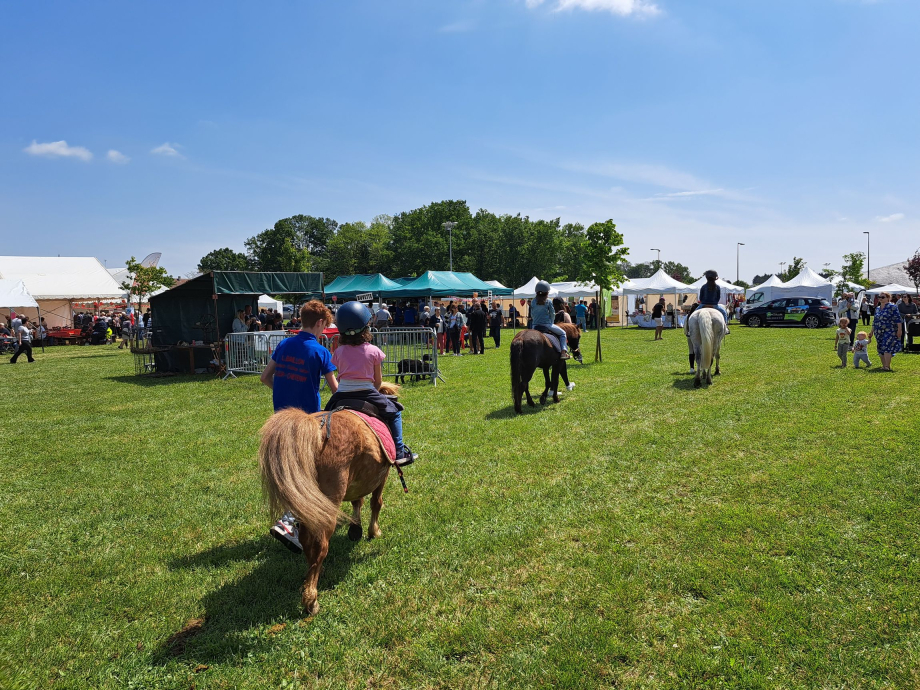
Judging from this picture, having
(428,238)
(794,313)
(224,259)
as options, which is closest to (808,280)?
(794,313)

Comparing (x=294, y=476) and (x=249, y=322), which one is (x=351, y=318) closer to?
(x=294, y=476)

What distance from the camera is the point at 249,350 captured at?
590 inches

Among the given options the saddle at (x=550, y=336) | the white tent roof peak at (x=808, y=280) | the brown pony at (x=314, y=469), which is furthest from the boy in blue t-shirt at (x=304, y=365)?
the white tent roof peak at (x=808, y=280)

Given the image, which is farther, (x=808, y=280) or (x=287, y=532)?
(x=808, y=280)

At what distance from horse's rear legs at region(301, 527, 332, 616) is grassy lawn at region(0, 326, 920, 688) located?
0.33 ft

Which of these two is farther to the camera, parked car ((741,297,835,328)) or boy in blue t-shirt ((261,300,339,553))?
parked car ((741,297,835,328))

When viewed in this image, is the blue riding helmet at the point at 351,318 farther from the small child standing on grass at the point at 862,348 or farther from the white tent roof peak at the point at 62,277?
the white tent roof peak at the point at 62,277

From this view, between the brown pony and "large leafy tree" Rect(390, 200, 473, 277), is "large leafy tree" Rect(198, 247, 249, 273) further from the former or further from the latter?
the brown pony

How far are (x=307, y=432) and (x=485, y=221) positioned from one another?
71.2 m

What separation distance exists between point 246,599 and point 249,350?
11969 mm

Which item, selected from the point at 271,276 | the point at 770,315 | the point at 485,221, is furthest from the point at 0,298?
the point at 485,221

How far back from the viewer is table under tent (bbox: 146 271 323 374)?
52.6ft

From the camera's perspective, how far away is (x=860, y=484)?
5.39m

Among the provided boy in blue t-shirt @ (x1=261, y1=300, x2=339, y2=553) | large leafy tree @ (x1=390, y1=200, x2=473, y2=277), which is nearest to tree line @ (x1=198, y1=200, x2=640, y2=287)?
large leafy tree @ (x1=390, y1=200, x2=473, y2=277)
